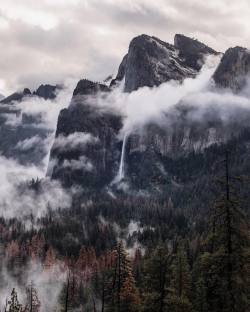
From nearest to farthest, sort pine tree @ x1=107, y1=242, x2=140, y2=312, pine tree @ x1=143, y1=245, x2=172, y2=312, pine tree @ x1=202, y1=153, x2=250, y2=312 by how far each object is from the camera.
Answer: pine tree @ x1=202, y1=153, x2=250, y2=312
pine tree @ x1=143, y1=245, x2=172, y2=312
pine tree @ x1=107, y1=242, x2=140, y2=312

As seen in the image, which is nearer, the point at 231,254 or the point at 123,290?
the point at 231,254

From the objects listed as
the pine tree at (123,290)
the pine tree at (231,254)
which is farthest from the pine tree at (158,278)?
the pine tree at (123,290)

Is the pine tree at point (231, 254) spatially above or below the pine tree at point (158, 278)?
above

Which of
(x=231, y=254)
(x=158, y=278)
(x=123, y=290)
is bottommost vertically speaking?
(x=123, y=290)

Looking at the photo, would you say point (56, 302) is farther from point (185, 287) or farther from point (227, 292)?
point (227, 292)

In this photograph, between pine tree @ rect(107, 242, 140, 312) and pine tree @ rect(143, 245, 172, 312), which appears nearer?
pine tree @ rect(143, 245, 172, 312)

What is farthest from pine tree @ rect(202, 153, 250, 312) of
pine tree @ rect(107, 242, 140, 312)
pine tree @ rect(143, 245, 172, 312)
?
pine tree @ rect(107, 242, 140, 312)

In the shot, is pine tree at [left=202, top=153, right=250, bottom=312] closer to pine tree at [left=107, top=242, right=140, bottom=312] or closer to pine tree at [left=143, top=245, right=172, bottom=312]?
pine tree at [left=143, top=245, right=172, bottom=312]

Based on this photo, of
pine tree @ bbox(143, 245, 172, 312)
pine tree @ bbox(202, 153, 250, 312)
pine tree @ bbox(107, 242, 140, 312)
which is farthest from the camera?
pine tree @ bbox(107, 242, 140, 312)

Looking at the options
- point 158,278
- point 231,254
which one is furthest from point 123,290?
point 231,254

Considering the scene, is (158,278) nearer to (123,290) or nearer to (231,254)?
(231,254)

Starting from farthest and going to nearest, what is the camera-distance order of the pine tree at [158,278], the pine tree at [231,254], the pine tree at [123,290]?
1. the pine tree at [123,290]
2. the pine tree at [158,278]
3. the pine tree at [231,254]

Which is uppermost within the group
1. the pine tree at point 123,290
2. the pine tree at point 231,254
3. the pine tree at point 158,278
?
the pine tree at point 231,254

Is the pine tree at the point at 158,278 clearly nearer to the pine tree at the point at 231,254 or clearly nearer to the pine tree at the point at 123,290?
the pine tree at the point at 231,254
